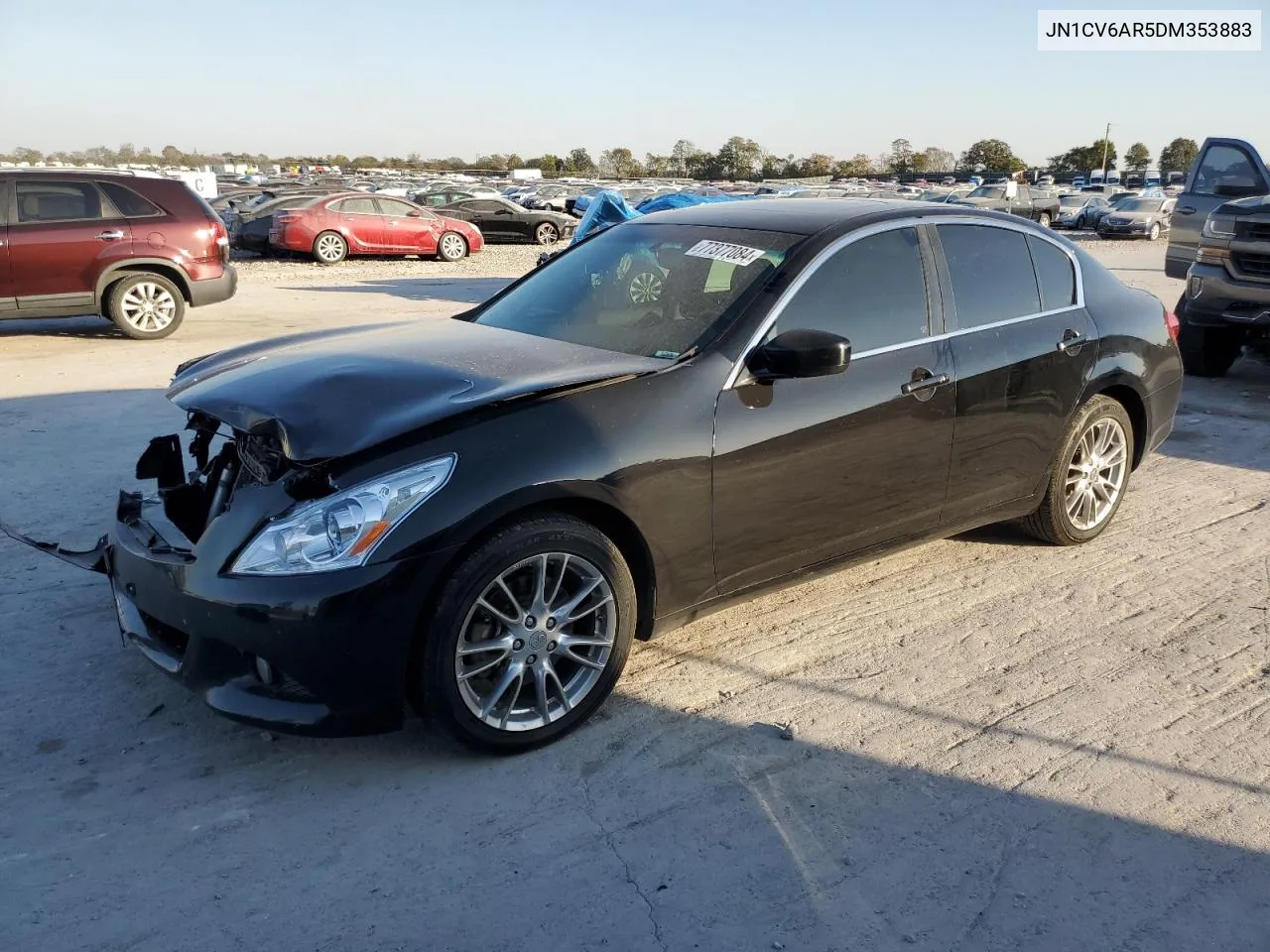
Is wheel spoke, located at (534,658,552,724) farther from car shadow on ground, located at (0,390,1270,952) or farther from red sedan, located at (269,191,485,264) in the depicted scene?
red sedan, located at (269,191,485,264)

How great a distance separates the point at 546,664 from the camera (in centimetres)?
346

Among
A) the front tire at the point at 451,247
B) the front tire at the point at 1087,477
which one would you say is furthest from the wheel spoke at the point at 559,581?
the front tire at the point at 451,247

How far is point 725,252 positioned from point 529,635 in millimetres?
1824

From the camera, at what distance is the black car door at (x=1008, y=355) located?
4.58 meters

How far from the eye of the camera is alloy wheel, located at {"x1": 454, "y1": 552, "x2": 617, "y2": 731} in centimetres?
332

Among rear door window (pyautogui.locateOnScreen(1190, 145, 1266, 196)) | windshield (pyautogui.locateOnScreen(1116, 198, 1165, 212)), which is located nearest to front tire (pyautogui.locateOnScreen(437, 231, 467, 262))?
rear door window (pyautogui.locateOnScreen(1190, 145, 1266, 196))

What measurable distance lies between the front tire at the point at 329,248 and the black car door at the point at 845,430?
18809 millimetres

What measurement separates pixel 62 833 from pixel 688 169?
123816 millimetres

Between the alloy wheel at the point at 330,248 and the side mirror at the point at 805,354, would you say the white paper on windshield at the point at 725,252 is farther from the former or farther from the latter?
the alloy wheel at the point at 330,248

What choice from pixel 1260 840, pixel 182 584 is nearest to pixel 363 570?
pixel 182 584

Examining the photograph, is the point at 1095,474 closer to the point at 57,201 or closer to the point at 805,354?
the point at 805,354

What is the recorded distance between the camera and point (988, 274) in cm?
479

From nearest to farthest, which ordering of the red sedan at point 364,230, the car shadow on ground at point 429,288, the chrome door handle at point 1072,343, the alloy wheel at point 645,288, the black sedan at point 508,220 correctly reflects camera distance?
the alloy wheel at point 645,288, the chrome door handle at point 1072,343, the car shadow on ground at point 429,288, the red sedan at point 364,230, the black sedan at point 508,220

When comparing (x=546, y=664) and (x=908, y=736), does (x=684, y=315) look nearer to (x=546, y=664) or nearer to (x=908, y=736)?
(x=546, y=664)
